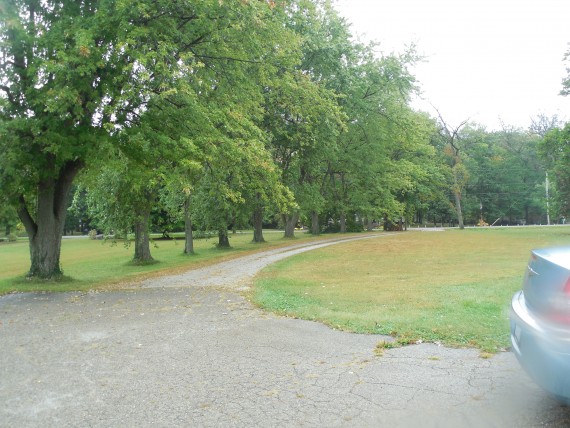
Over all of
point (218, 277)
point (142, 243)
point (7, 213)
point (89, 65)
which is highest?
point (89, 65)

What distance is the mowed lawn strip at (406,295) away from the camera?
611 centimetres

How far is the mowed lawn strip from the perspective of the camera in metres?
6.11

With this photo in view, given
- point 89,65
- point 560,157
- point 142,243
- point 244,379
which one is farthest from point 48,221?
point 560,157

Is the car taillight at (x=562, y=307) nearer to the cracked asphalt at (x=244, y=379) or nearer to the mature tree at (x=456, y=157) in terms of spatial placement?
the cracked asphalt at (x=244, y=379)

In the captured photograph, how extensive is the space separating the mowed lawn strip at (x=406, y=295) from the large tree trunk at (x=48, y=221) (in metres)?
6.05

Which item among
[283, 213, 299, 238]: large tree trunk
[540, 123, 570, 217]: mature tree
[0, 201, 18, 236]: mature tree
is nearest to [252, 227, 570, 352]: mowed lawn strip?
[0, 201, 18, 236]: mature tree

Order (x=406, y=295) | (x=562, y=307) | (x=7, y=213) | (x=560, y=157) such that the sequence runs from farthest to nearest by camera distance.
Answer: (x=560, y=157)
(x=7, y=213)
(x=406, y=295)
(x=562, y=307)

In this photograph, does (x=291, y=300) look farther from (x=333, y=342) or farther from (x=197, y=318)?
(x=333, y=342)

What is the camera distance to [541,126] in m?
65.6

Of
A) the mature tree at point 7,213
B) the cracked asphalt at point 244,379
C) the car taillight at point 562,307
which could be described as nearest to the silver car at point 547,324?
the car taillight at point 562,307

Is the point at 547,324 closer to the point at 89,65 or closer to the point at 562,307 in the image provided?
the point at 562,307

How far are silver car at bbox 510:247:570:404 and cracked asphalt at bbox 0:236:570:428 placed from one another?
447 millimetres

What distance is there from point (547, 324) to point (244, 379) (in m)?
2.74

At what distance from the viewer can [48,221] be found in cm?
1317
